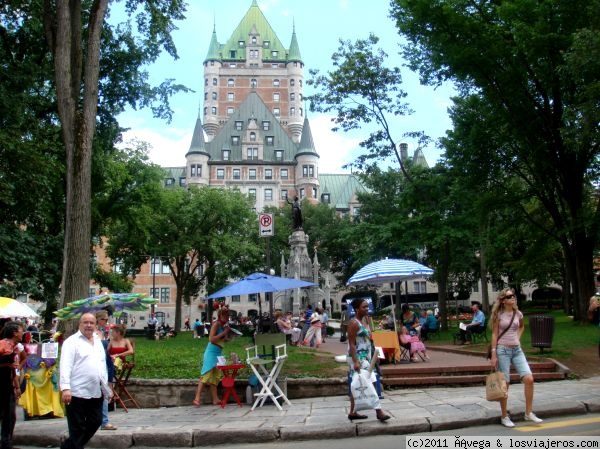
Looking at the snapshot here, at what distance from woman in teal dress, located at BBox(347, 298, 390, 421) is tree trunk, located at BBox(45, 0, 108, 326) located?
741cm

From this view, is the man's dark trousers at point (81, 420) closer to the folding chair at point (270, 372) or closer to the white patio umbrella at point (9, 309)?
the folding chair at point (270, 372)

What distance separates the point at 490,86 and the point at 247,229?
31.8m

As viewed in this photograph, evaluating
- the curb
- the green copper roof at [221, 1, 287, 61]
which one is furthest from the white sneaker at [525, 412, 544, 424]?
the green copper roof at [221, 1, 287, 61]

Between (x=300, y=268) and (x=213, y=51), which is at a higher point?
(x=213, y=51)

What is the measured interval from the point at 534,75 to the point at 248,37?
9814 cm

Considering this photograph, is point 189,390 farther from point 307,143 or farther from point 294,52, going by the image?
point 294,52

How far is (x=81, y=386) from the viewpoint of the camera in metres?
6.12

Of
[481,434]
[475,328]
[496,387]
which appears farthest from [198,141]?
[481,434]

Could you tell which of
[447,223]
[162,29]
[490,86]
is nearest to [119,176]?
[162,29]

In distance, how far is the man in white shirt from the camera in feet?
19.8

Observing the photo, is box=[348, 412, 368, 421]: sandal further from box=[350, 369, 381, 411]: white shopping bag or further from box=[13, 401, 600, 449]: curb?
box=[350, 369, 381, 411]: white shopping bag

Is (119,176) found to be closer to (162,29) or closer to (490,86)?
(162,29)

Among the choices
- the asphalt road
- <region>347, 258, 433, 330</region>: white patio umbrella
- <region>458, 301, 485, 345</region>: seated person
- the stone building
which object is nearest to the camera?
the asphalt road

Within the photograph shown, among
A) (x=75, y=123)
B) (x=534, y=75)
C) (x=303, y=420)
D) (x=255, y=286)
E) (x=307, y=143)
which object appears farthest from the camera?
(x=307, y=143)
